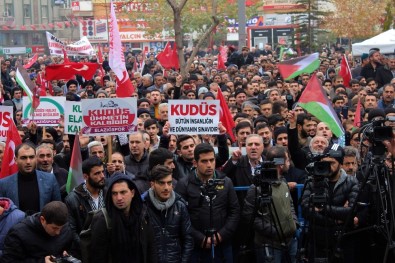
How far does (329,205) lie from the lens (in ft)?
28.1

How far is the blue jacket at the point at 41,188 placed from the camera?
30.7 ft

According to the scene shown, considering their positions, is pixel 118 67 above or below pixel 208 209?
above

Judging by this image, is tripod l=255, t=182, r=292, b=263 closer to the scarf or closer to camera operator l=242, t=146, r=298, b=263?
camera operator l=242, t=146, r=298, b=263

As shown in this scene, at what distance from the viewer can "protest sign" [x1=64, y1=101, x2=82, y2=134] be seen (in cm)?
1190

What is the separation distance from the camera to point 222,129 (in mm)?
10578

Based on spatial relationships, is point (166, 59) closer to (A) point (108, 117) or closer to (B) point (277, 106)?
(B) point (277, 106)

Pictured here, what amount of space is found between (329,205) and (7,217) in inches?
111

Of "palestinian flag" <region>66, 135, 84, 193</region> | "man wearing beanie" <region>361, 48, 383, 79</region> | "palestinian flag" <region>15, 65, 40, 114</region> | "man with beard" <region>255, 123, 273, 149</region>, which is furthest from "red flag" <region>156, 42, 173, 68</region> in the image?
"palestinian flag" <region>66, 135, 84, 193</region>

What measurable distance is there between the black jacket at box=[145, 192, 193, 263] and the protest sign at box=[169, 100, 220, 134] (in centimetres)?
264

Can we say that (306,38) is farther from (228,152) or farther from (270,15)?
(270,15)

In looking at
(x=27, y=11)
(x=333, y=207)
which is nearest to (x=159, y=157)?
(x=333, y=207)

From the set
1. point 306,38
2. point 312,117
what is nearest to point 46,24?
point 306,38

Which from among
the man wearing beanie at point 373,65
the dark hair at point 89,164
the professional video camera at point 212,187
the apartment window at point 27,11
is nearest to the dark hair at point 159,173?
the professional video camera at point 212,187

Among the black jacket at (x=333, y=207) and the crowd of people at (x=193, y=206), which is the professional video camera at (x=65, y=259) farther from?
the black jacket at (x=333, y=207)
